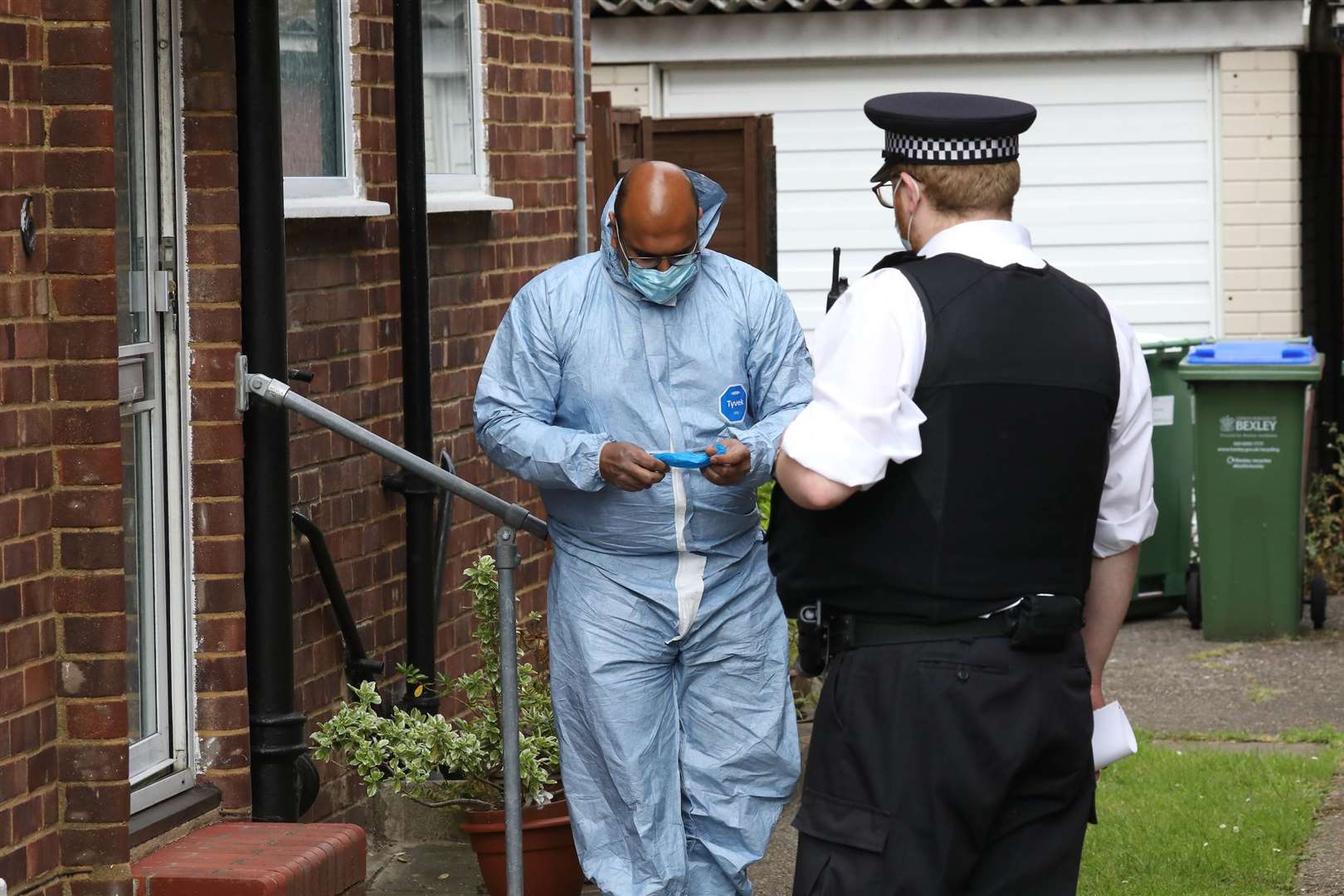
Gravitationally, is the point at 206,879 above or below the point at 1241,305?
below

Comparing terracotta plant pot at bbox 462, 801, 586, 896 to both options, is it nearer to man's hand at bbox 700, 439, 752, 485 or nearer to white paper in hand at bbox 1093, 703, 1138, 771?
man's hand at bbox 700, 439, 752, 485

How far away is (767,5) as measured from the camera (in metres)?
11.6

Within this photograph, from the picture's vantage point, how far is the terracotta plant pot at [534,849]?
5.14 meters

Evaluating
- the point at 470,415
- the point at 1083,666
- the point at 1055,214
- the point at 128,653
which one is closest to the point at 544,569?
the point at 470,415

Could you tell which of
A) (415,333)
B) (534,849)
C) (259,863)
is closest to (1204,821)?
(534,849)

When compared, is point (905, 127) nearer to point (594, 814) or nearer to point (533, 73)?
point (594, 814)

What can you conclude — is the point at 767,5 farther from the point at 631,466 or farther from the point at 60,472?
the point at 60,472

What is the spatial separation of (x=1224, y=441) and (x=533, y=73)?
3.51 m

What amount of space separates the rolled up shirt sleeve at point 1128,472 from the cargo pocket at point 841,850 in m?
0.64

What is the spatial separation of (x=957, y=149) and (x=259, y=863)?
2.09 metres

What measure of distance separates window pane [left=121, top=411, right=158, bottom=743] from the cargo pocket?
1.77m

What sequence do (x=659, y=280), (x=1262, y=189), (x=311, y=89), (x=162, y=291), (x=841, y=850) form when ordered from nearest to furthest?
(x=841, y=850)
(x=659, y=280)
(x=162, y=291)
(x=311, y=89)
(x=1262, y=189)

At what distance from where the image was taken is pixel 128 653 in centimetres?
467

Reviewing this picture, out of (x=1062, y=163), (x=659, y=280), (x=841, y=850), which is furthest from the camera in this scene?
(x=1062, y=163)
